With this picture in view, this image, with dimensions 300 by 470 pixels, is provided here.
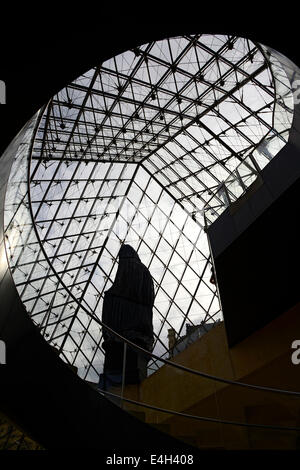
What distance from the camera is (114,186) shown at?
1300 inches

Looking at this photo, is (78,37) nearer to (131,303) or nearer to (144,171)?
(131,303)

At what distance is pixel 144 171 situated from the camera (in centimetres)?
3466

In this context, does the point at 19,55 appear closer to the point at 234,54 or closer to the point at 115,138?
the point at 234,54

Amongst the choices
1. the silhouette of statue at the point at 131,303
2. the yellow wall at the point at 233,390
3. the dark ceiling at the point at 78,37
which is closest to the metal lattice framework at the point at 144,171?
the yellow wall at the point at 233,390

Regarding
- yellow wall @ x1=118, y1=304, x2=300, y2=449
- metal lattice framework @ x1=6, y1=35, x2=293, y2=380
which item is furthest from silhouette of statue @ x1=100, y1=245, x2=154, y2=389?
yellow wall @ x1=118, y1=304, x2=300, y2=449

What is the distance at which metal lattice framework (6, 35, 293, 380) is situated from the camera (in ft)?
26.0

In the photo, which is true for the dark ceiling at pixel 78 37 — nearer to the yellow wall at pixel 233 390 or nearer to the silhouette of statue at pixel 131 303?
the yellow wall at pixel 233 390

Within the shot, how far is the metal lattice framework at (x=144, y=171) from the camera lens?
313 inches

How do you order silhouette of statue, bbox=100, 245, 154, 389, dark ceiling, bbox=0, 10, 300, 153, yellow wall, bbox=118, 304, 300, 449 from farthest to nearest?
silhouette of statue, bbox=100, 245, 154, 389 < yellow wall, bbox=118, 304, 300, 449 < dark ceiling, bbox=0, 10, 300, 153

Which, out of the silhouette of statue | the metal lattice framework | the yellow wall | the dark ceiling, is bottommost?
the yellow wall

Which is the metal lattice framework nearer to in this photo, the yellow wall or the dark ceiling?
the yellow wall

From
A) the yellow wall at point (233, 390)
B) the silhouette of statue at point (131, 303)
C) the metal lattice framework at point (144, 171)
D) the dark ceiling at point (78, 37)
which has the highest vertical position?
the metal lattice framework at point (144, 171)

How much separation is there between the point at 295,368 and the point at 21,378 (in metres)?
6.61
